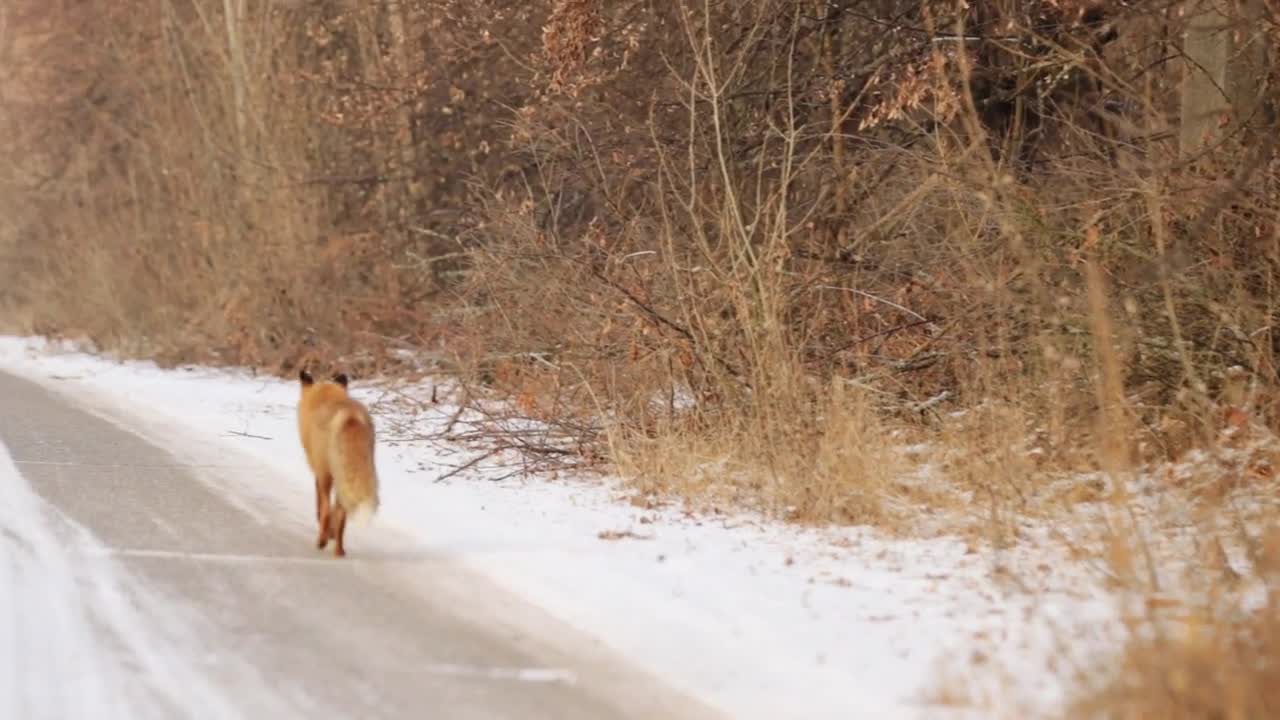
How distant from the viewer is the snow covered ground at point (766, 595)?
5746mm

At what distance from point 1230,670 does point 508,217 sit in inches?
361

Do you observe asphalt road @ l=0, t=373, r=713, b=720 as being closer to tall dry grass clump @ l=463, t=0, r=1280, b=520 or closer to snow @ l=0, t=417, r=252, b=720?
snow @ l=0, t=417, r=252, b=720

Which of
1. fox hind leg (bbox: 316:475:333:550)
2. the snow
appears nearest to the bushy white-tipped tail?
fox hind leg (bbox: 316:475:333:550)

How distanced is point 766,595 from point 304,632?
206 cm

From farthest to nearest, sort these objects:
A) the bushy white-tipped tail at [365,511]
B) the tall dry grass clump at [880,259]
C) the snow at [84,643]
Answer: the tall dry grass clump at [880,259] → the bushy white-tipped tail at [365,511] → the snow at [84,643]

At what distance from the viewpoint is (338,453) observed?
26.1 feet

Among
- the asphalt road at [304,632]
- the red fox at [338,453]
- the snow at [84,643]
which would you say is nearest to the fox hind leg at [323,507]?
the red fox at [338,453]

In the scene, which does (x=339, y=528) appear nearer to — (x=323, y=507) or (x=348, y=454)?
(x=323, y=507)

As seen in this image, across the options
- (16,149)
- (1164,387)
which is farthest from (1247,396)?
(16,149)

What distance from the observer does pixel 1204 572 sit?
22.3 feet

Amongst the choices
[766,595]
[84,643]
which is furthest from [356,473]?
[766,595]

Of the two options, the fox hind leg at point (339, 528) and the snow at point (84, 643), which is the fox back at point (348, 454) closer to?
the fox hind leg at point (339, 528)

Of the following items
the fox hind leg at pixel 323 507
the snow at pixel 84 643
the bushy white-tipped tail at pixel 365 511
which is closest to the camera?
the snow at pixel 84 643

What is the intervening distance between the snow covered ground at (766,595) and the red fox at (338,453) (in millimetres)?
261
